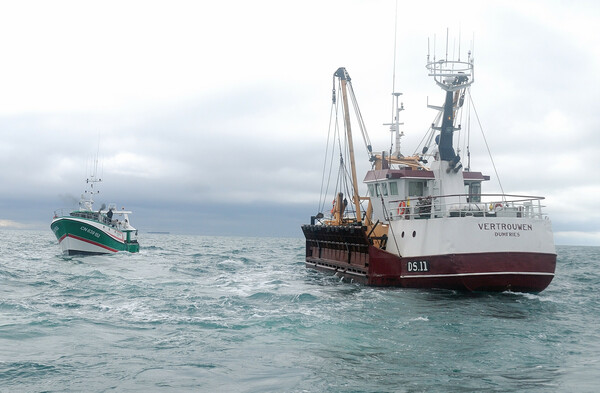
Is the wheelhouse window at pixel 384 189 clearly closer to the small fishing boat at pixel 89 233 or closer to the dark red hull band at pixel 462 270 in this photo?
the dark red hull band at pixel 462 270

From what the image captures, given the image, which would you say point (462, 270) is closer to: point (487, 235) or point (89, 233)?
point (487, 235)

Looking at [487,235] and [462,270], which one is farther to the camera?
[462,270]

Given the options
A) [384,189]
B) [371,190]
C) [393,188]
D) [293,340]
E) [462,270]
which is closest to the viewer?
[293,340]

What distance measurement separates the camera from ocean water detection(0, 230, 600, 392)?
39.8 ft

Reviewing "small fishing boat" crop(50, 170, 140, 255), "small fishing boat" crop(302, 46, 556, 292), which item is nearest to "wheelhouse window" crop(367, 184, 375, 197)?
"small fishing boat" crop(302, 46, 556, 292)

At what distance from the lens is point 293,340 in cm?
1620

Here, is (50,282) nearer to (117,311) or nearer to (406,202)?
(117,311)

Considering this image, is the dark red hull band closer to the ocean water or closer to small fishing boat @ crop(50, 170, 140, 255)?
the ocean water

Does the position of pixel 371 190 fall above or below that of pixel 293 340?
above

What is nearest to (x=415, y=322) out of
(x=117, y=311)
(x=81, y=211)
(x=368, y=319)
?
(x=368, y=319)

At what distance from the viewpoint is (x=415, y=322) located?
19.3 metres

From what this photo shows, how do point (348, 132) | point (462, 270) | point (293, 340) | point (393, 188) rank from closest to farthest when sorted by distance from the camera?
point (293, 340) < point (462, 270) < point (393, 188) < point (348, 132)

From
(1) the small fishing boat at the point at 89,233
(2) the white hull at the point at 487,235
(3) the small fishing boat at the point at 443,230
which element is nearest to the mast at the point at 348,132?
(3) the small fishing boat at the point at 443,230

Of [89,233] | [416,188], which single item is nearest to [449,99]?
[416,188]
